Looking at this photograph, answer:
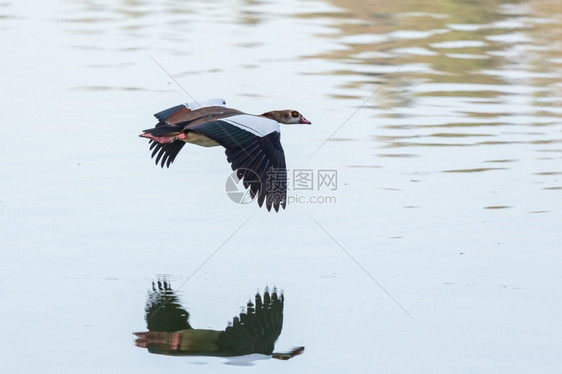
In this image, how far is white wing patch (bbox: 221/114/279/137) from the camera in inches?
360

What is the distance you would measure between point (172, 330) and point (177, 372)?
0.73 metres

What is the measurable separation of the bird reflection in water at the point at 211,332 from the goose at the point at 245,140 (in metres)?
1.33

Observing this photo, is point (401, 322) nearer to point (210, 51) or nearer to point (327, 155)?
point (327, 155)

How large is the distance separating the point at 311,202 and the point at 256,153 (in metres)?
1.30

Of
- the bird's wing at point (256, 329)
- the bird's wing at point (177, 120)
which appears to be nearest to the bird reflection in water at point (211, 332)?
the bird's wing at point (256, 329)

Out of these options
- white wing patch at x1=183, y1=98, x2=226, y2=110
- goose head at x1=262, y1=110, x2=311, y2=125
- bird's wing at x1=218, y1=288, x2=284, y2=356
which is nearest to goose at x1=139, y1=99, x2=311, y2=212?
white wing patch at x1=183, y1=98, x2=226, y2=110

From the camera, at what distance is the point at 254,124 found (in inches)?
364

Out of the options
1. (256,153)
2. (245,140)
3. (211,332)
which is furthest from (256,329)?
(245,140)

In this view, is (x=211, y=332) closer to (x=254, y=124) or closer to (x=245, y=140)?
(x=245, y=140)

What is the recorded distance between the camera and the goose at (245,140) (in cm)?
888

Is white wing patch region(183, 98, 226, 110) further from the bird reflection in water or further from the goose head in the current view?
the bird reflection in water

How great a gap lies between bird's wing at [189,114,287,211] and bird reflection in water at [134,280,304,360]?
4.12 ft

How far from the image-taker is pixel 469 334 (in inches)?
281

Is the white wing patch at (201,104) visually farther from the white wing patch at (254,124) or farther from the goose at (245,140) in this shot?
the white wing patch at (254,124)
